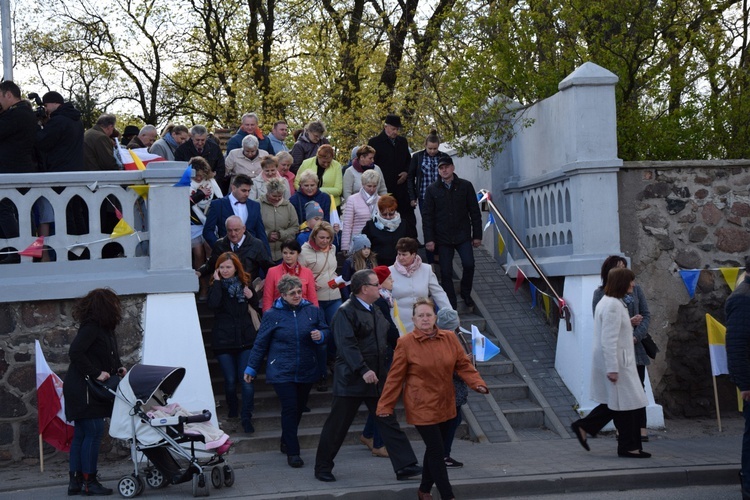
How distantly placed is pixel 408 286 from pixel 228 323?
1931mm

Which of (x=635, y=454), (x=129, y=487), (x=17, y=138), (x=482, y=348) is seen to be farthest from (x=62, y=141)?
(x=635, y=454)

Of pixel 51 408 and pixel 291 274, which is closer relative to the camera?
pixel 51 408

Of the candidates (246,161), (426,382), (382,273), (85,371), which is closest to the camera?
(426,382)

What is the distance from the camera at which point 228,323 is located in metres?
10.5

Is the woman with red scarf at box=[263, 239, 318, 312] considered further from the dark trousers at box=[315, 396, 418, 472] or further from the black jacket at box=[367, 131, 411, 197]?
the black jacket at box=[367, 131, 411, 197]

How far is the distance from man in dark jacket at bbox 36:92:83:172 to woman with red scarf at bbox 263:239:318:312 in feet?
7.86

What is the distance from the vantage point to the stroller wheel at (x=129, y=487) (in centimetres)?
859

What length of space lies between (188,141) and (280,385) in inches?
203

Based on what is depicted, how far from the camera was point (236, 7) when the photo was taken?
Answer: 3053 cm

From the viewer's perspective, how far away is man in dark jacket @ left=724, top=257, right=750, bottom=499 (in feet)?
26.3

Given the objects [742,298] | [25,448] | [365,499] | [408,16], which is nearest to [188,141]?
[25,448]

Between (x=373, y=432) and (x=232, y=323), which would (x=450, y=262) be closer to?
(x=373, y=432)

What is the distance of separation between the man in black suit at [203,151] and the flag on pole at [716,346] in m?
6.55

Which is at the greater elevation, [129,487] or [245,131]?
[245,131]
